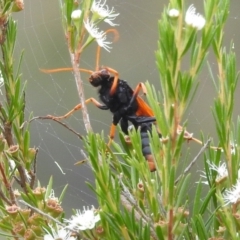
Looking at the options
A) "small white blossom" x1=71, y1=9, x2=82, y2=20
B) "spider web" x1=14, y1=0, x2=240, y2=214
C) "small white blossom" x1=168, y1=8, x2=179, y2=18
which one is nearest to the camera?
"small white blossom" x1=168, y1=8, x2=179, y2=18

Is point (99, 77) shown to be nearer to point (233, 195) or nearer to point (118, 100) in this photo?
point (118, 100)

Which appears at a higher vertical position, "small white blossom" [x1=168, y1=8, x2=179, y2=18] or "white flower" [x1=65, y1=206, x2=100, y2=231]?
"small white blossom" [x1=168, y1=8, x2=179, y2=18]

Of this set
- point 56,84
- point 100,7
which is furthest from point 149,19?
point 100,7

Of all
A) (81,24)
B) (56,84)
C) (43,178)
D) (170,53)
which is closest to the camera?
(170,53)

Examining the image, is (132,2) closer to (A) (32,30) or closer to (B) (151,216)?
(A) (32,30)

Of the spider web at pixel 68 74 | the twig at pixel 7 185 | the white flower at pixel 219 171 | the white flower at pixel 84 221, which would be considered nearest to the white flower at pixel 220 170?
the white flower at pixel 219 171

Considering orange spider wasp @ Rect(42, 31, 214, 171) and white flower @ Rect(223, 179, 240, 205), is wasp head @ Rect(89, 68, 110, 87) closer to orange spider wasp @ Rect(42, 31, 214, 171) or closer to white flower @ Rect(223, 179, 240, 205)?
orange spider wasp @ Rect(42, 31, 214, 171)

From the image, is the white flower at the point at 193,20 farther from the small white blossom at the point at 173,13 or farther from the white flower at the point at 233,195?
the white flower at the point at 233,195

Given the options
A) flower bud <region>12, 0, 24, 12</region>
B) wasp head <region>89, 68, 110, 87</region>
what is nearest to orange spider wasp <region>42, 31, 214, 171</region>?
wasp head <region>89, 68, 110, 87</region>
